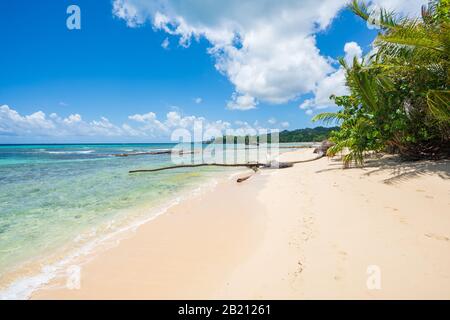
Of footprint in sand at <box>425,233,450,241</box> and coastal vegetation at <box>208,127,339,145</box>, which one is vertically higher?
coastal vegetation at <box>208,127,339,145</box>

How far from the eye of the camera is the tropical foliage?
5.93 meters

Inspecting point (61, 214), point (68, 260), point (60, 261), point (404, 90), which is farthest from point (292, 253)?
point (404, 90)

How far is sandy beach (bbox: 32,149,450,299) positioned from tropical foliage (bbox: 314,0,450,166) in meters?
3.49

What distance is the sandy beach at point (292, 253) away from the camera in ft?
8.14

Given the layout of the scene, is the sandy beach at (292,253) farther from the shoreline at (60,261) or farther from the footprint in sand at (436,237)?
the shoreline at (60,261)

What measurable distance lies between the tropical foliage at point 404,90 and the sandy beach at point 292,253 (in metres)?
3.49

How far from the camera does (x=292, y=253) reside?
3217mm

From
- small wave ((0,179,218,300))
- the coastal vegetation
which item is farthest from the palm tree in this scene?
the coastal vegetation

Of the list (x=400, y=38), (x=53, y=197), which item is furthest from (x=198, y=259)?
(x=53, y=197)

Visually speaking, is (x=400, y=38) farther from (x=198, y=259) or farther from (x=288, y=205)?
(x=198, y=259)

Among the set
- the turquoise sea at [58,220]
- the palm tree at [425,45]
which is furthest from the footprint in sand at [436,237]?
the turquoise sea at [58,220]

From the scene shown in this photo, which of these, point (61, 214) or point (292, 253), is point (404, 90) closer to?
point (292, 253)

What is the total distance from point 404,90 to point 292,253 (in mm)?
9041

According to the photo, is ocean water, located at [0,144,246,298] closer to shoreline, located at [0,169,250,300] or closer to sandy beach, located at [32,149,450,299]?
shoreline, located at [0,169,250,300]
